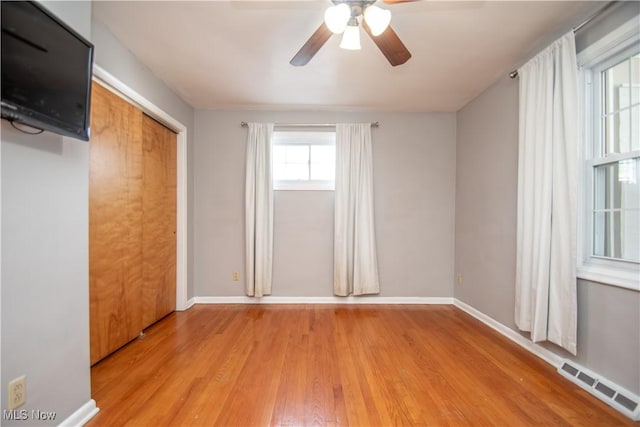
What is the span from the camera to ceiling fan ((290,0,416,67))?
1427mm

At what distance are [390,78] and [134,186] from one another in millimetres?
2572

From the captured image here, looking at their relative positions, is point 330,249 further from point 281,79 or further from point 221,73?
point 221,73

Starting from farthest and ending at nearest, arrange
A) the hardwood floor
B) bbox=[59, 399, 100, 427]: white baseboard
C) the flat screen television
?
the hardwood floor
bbox=[59, 399, 100, 427]: white baseboard
the flat screen television

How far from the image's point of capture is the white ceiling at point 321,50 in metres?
1.75

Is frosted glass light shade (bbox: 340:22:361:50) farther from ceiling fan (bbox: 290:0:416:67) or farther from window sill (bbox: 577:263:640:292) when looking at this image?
window sill (bbox: 577:263:640:292)

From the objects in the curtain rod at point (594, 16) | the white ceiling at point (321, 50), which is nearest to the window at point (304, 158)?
the white ceiling at point (321, 50)

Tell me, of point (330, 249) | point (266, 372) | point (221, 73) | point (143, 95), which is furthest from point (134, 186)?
point (330, 249)

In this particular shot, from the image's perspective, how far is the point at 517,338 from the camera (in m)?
2.37

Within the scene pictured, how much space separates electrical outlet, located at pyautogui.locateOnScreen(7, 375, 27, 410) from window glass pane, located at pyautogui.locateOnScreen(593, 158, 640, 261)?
10.6 ft

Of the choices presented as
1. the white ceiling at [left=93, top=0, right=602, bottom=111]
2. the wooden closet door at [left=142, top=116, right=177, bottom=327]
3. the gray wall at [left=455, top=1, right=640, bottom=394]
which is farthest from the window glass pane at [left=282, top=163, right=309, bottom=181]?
the gray wall at [left=455, top=1, right=640, bottom=394]

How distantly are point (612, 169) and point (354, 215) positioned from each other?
220 centimetres

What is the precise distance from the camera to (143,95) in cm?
238

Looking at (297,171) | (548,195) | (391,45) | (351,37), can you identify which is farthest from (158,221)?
(548,195)

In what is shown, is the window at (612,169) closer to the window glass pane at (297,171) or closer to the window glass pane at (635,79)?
the window glass pane at (635,79)
